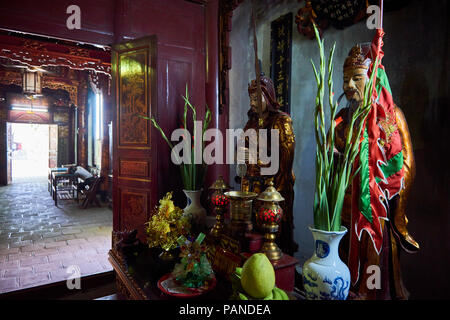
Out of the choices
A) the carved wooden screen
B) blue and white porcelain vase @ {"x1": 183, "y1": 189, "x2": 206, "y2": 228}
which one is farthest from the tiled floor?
blue and white porcelain vase @ {"x1": 183, "y1": 189, "x2": 206, "y2": 228}

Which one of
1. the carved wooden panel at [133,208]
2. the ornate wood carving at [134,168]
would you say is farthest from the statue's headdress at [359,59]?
the carved wooden panel at [133,208]

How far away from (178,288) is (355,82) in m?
1.48

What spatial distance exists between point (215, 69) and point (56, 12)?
1665 millimetres

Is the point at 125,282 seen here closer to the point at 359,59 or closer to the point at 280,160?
the point at 280,160

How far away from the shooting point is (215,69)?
312 cm

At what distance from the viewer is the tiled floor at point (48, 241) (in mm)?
2908

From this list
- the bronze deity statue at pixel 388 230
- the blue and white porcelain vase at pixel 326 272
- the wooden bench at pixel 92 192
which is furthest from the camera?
the wooden bench at pixel 92 192

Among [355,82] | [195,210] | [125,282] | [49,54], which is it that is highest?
[49,54]

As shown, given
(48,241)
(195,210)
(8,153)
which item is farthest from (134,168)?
(8,153)

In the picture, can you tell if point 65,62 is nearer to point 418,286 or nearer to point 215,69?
point 215,69

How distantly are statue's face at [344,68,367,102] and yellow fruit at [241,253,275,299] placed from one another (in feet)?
3.62

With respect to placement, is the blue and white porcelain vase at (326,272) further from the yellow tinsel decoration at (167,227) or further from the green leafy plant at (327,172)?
the yellow tinsel decoration at (167,227)

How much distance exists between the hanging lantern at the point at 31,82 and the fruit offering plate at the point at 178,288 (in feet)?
25.5

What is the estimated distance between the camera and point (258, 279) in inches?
40.6
